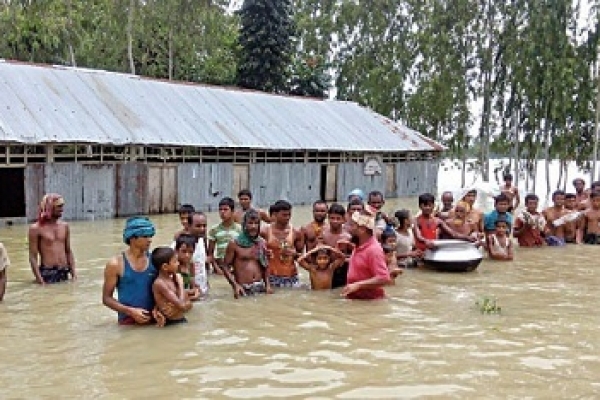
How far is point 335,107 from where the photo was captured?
1142 inches

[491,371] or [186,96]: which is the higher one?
[186,96]

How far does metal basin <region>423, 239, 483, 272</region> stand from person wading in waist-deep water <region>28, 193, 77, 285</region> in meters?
5.06

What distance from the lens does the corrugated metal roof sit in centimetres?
1706

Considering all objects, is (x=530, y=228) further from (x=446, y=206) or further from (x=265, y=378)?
(x=265, y=378)

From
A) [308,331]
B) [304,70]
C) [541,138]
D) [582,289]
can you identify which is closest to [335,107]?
[304,70]

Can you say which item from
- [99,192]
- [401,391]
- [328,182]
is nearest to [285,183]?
[328,182]

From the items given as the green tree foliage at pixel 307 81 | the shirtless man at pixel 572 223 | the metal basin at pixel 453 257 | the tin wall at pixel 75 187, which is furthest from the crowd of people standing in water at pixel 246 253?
the green tree foliage at pixel 307 81

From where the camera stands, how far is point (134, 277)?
6.00 metres

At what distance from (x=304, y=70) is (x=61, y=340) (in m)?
31.4

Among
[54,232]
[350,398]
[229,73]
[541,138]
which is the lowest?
[350,398]

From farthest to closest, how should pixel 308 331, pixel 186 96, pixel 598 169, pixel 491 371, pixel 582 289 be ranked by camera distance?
pixel 598 169 → pixel 186 96 → pixel 582 289 → pixel 308 331 → pixel 491 371

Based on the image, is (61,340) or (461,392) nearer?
(461,392)

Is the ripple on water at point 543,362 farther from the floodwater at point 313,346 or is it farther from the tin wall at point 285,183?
the tin wall at point 285,183

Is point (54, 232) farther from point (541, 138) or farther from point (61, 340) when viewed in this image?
point (541, 138)
